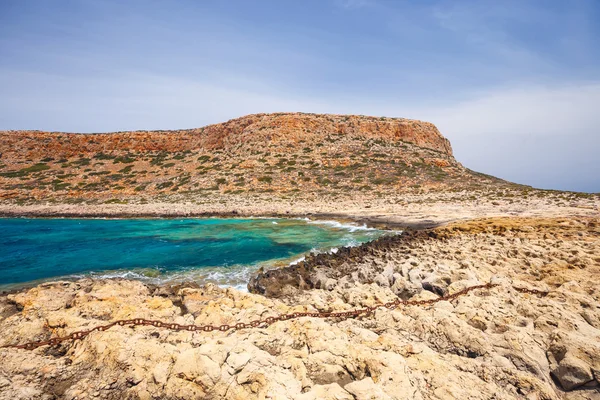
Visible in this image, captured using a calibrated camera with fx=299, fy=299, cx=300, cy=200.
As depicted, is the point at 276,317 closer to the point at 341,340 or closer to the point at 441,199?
the point at 341,340

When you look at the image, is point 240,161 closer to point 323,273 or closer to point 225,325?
point 323,273

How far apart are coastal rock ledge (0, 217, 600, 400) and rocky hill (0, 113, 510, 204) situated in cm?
3015

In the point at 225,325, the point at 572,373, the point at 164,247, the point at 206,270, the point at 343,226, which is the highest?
the point at 572,373

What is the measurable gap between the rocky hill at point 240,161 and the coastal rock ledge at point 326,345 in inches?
1187

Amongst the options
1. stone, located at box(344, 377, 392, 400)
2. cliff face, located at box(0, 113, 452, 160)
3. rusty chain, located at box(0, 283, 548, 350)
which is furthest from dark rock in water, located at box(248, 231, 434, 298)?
cliff face, located at box(0, 113, 452, 160)

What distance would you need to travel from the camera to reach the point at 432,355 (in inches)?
201

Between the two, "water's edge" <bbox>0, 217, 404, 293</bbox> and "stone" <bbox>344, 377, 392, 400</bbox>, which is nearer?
"stone" <bbox>344, 377, 392, 400</bbox>

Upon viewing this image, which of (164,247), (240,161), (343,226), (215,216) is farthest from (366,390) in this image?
(240,161)

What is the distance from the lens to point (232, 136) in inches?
2452

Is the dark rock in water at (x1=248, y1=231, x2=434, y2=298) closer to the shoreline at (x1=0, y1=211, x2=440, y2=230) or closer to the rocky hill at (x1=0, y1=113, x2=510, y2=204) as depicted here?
the shoreline at (x1=0, y1=211, x2=440, y2=230)

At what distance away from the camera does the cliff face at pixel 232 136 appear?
59353 mm

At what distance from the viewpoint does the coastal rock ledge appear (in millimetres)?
4520

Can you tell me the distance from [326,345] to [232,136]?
60897mm

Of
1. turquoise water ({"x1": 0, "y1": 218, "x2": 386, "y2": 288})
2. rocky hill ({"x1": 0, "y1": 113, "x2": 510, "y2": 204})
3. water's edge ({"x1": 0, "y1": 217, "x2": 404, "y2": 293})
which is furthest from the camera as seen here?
rocky hill ({"x1": 0, "y1": 113, "x2": 510, "y2": 204})
